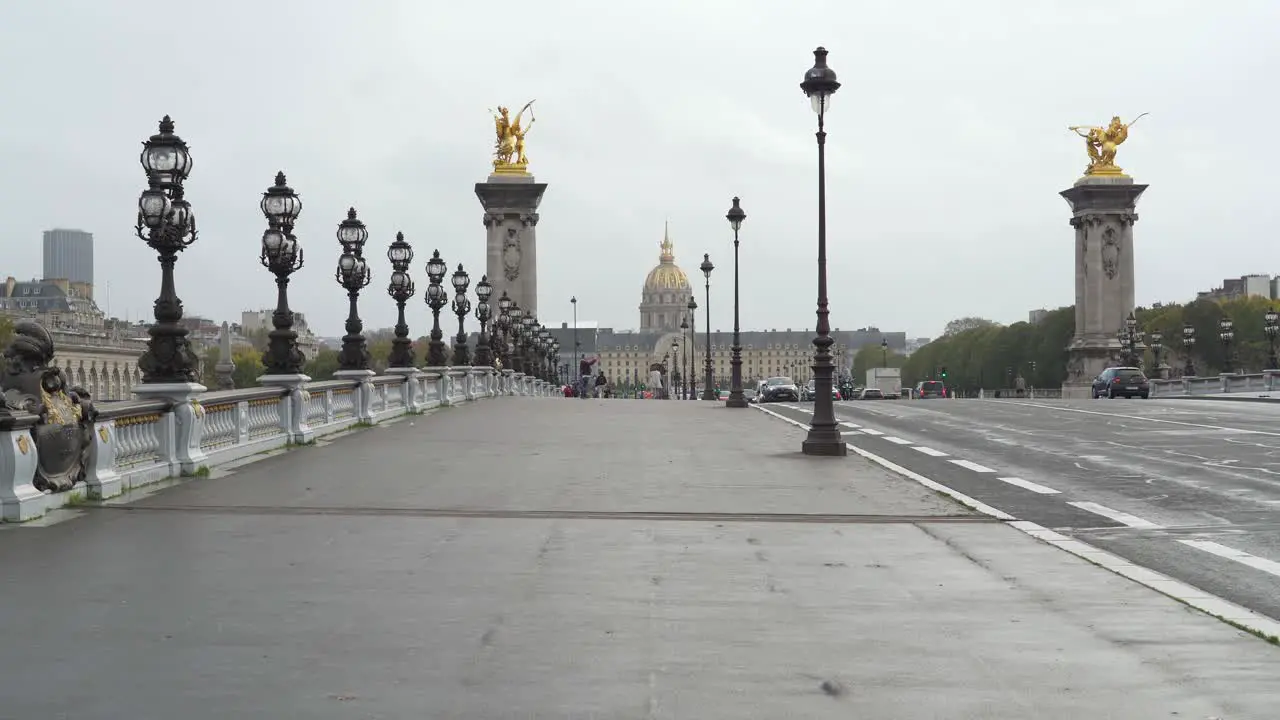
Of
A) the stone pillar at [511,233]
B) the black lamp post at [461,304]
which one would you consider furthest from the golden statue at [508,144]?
the black lamp post at [461,304]

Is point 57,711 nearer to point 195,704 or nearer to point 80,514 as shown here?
point 195,704

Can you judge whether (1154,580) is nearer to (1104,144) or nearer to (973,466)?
(973,466)

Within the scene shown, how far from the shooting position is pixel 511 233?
9969 cm

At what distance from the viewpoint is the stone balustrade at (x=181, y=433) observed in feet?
39.7

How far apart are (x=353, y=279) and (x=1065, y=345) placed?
109 metres

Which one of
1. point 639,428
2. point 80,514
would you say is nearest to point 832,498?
point 80,514

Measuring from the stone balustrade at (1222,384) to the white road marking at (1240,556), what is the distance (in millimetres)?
52296

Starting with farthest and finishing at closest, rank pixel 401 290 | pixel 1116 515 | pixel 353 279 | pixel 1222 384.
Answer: pixel 1222 384
pixel 401 290
pixel 353 279
pixel 1116 515

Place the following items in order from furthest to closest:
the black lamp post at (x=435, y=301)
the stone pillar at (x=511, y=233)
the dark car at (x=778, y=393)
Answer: the stone pillar at (x=511, y=233)
the dark car at (x=778, y=393)
the black lamp post at (x=435, y=301)

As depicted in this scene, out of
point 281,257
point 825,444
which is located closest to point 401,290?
point 281,257

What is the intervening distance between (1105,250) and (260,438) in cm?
9565

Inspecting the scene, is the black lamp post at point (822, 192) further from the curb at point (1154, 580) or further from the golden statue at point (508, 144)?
the golden statue at point (508, 144)

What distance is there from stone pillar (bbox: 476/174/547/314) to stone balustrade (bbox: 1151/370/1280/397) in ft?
137

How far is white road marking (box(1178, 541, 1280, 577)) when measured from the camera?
1038 cm
